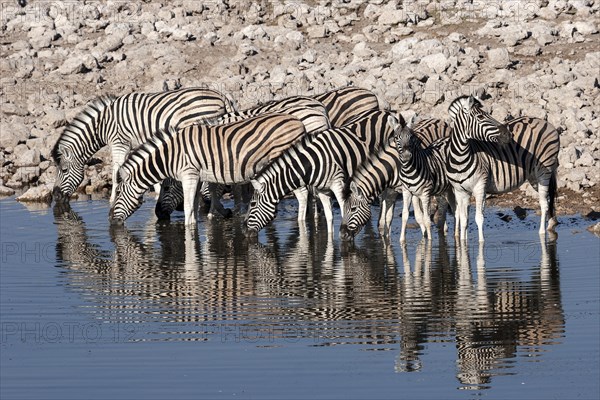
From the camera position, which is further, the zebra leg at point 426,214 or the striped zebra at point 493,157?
the zebra leg at point 426,214

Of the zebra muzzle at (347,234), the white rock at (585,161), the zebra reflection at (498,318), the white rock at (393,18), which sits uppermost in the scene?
the white rock at (393,18)

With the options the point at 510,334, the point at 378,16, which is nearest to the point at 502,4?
the point at 378,16

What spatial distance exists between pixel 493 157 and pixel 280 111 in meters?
3.67

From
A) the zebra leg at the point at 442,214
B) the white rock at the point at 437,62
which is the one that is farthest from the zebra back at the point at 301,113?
the white rock at the point at 437,62

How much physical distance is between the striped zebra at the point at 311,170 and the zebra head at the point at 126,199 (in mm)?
1893

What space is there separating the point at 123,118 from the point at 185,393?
10.3 metres

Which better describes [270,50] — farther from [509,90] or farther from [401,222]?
[401,222]

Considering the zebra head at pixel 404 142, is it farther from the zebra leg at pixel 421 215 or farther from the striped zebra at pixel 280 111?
the striped zebra at pixel 280 111

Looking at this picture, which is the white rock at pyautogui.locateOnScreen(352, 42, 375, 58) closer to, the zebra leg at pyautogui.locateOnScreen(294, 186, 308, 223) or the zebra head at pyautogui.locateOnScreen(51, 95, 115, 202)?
the zebra head at pyautogui.locateOnScreen(51, 95, 115, 202)

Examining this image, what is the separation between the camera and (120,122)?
66.5 feet

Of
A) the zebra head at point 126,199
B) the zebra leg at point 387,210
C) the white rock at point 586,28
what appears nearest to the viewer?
the zebra leg at point 387,210

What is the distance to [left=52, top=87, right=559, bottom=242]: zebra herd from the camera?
1614 cm

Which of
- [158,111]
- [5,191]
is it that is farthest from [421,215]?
[5,191]

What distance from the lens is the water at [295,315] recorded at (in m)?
10.7
